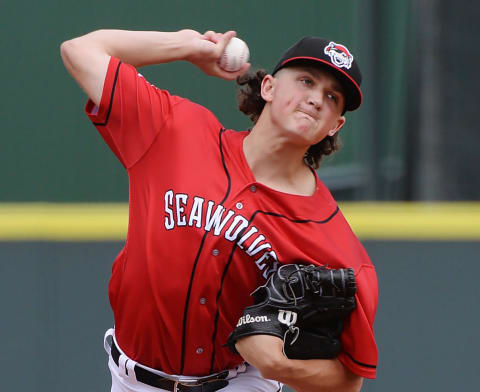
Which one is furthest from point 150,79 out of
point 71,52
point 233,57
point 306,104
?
point 306,104

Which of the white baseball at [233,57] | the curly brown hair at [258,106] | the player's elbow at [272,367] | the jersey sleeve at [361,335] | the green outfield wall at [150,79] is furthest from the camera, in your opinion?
the green outfield wall at [150,79]

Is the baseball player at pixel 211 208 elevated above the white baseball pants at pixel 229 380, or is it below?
above

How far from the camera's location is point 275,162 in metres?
2.84

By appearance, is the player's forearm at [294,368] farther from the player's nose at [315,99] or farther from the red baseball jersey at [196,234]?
the player's nose at [315,99]

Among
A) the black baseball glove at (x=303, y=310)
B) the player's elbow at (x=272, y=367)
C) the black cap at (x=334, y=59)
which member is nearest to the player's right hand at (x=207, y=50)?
the black cap at (x=334, y=59)

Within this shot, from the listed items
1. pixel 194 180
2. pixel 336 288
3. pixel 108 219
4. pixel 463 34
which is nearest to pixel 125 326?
pixel 194 180

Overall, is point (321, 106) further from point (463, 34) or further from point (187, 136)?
point (463, 34)

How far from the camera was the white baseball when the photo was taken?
2.94 m

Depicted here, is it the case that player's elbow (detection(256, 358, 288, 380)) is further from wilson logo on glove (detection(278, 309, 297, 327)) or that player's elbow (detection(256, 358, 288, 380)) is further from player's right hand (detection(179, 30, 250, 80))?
player's right hand (detection(179, 30, 250, 80))

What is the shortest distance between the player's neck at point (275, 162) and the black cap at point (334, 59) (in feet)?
0.88

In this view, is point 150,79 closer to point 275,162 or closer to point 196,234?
point 275,162

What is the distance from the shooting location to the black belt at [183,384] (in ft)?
9.48

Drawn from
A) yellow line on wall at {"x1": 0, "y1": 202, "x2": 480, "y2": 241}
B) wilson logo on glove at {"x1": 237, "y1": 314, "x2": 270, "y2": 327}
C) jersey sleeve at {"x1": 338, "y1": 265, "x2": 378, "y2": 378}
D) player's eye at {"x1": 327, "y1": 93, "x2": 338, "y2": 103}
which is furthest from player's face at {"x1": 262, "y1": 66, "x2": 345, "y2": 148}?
yellow line on wall at {"x1": 0, "y1": 202, "x2": 480, "y2": 241}

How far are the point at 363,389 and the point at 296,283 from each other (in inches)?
69.2
